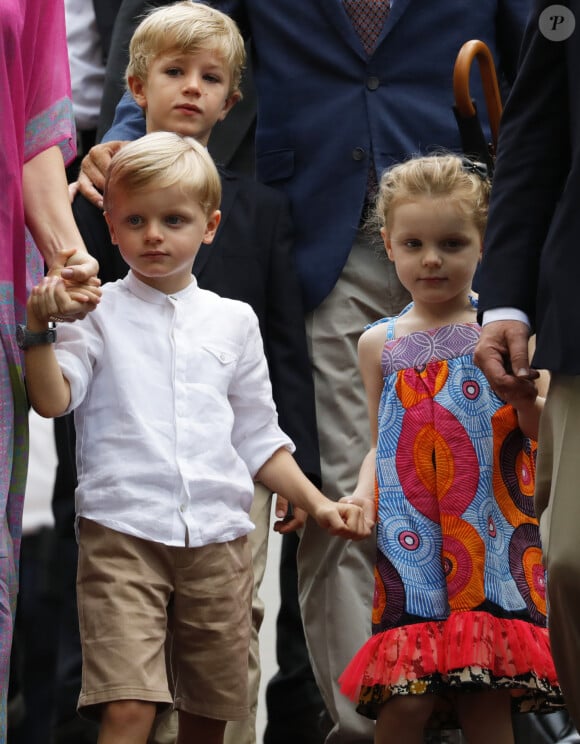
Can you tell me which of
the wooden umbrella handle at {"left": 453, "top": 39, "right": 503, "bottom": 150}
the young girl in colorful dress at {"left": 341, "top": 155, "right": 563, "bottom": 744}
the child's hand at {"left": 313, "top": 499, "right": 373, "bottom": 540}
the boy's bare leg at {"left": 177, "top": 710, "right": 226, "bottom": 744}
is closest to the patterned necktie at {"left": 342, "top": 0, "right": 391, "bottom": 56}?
the wooden umbrella handle at {"left": 453, "top": 39, "right": 503, "bottom": 150}

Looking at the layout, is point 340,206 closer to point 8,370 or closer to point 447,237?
point 447,237

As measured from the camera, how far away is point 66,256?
11.3ft

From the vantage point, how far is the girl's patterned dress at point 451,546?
154 inches

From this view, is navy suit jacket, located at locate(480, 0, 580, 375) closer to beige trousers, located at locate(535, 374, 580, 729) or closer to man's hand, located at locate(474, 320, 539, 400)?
man's hand, located at locate(474, 320, 539, 400)

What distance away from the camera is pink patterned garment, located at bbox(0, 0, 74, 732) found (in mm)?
3377

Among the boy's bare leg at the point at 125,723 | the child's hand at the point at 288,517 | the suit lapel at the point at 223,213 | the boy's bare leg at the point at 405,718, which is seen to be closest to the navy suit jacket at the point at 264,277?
Result: the suit lapel at the point at 223,213

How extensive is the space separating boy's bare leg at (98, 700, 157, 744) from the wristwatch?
0.74 m

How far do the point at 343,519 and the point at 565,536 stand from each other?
3.02 ft

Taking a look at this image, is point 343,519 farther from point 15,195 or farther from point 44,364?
point 15,195

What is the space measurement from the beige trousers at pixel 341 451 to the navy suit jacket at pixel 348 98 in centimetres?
8

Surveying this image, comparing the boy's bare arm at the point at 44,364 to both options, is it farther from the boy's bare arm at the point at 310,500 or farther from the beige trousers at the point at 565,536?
the beige trousers at the point at 565,536

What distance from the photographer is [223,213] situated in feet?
15.1

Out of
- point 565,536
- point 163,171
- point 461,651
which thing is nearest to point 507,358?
point 565,536

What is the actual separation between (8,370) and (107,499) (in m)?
0.39
